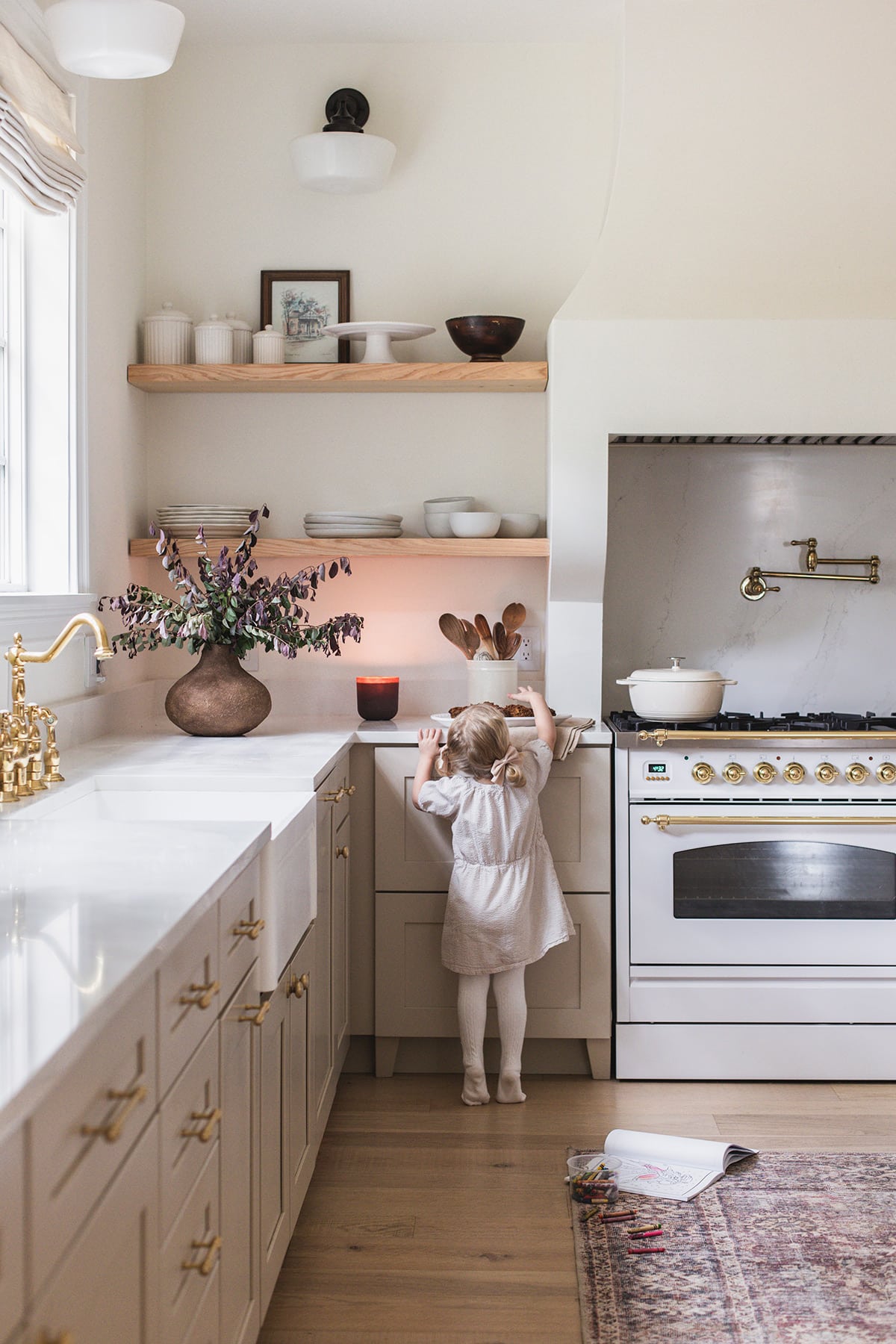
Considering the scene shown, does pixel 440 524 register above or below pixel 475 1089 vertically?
above

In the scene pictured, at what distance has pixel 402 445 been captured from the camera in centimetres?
345

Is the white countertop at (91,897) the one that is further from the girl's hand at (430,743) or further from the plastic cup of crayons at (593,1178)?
the plastic cup of crayons at (593,1178)

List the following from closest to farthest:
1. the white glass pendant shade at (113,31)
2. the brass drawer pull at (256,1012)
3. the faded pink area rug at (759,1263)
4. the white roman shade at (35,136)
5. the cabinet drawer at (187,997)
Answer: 1. the cabinet drawer at (187,997)
2. the brass drawer pull at (256,1012)
3. the faded pink area rug at (759,1263)
4. the white glass pendant shade at (113,31)
5. the white roman shade at (35,136)

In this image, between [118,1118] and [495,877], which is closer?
[118,1118]

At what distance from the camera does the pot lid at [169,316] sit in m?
3.27

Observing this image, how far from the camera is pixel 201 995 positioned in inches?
52.6

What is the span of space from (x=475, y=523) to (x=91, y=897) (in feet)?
6.63

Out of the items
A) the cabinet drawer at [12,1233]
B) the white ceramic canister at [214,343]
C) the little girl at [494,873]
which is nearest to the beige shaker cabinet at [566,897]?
the little girl at [494,873]

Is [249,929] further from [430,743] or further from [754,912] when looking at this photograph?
[754,912]

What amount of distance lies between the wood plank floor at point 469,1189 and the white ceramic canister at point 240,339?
198 cm

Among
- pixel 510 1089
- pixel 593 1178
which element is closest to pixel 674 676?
pixel 510 1089

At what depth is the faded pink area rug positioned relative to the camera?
196 centimetres

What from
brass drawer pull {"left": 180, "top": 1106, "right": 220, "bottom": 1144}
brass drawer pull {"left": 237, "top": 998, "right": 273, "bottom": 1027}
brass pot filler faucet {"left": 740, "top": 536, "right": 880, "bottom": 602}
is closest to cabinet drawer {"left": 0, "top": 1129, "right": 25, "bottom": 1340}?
brass drawer pull {"left": 180, "top": 1106, "right": 220, "bottom": 1144}

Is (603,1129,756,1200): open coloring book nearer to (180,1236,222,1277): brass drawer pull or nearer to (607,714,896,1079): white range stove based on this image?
(607,714,896,1079): white range stove
